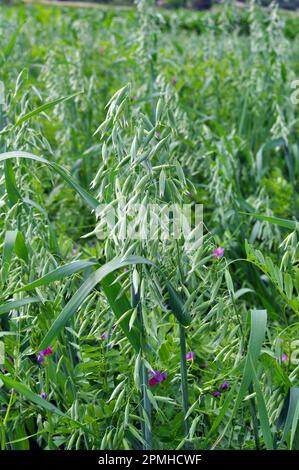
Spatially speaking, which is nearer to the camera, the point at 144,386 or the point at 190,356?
the point at 144,386

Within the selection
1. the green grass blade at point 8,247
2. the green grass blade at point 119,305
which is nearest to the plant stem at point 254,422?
the green grass blade at point 119,305

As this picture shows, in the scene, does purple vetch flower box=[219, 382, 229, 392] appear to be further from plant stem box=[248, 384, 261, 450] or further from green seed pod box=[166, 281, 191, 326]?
green seed pod box=[166, 281, 191, 326]

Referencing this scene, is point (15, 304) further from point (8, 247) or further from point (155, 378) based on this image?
point (155, 378)

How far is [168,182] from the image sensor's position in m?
1.24

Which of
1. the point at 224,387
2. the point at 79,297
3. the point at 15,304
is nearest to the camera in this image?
the point at 79,297

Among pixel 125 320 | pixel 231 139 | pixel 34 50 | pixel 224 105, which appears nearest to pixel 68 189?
pixel 231 139

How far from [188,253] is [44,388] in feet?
1.42

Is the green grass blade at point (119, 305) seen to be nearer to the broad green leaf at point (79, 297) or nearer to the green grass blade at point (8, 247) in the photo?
the broad green leaf at point (79, 297)

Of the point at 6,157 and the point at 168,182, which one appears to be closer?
the point at 168,182

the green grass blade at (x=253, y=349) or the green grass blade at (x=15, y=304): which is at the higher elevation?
the green grass blade at (x=15, y=304)

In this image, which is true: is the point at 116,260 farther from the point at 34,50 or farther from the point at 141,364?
the point at 34,50

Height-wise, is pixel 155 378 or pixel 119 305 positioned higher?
pixel 119 305

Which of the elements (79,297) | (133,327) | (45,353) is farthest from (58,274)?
(45,353)

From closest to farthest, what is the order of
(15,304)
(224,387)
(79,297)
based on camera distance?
(79,297), (15,304), (224,387)
